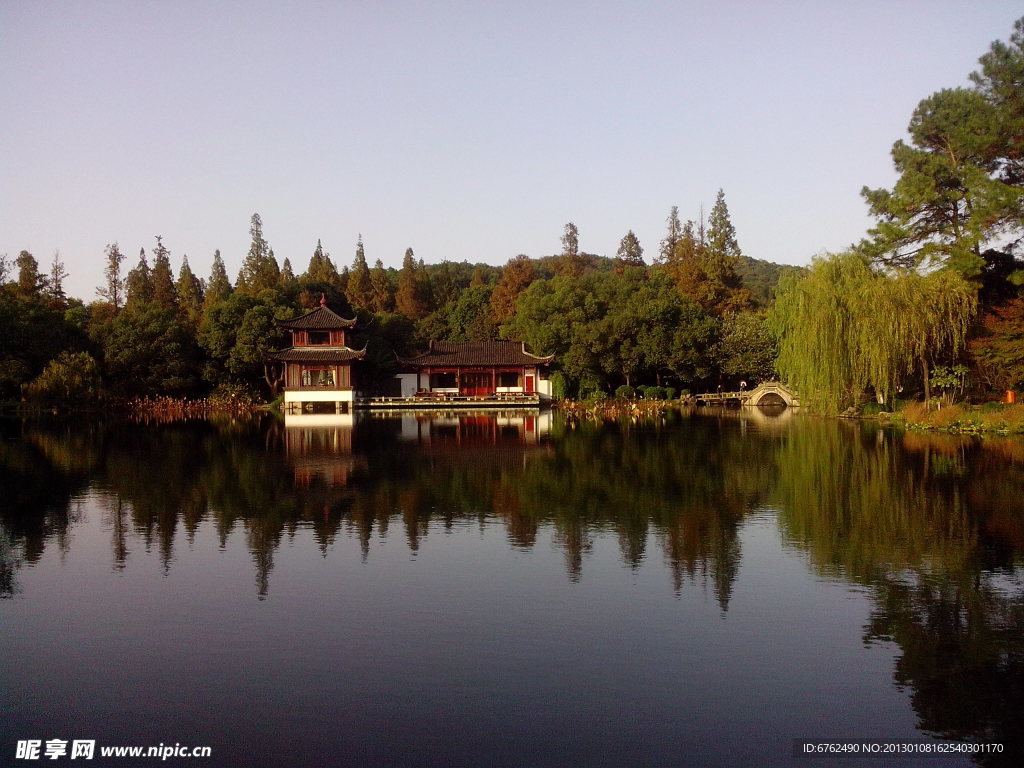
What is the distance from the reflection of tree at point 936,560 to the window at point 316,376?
97.6 ft

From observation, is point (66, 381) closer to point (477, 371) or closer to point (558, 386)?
point (477, 371)

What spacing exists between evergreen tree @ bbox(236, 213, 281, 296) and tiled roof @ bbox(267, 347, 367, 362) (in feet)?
26.5

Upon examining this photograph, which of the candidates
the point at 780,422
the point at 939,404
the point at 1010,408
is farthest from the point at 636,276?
the point at 1010,408

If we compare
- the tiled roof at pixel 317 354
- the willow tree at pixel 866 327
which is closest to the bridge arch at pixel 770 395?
the willow tree at pixel 866 327

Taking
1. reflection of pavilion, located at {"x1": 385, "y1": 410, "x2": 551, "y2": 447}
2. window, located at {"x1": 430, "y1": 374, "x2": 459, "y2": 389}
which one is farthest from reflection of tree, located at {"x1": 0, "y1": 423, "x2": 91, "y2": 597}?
window, located at {"x1": 430, "y1": 374, "x2": 459, "y2": 389}

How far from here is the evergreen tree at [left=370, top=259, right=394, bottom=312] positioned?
66.6m

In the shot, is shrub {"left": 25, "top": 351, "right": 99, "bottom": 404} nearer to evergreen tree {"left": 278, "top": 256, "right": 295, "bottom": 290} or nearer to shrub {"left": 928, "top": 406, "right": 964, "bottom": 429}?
evergreen tree {"left": 278, "top": 256, "right": 295, "bottom": 290}

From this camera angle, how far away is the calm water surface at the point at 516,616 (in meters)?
5.86

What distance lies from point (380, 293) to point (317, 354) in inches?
979

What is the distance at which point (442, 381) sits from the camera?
161ft

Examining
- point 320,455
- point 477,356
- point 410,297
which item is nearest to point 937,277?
point 320,455

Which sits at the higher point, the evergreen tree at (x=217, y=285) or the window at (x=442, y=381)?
the evergreen tree at (x=217, y=285)

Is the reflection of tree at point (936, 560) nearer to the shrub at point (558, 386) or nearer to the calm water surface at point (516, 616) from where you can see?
the calm water surface at point (516, 616)

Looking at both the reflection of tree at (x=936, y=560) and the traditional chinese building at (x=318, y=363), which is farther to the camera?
the traditional chinese building at (x=318, y=363)
